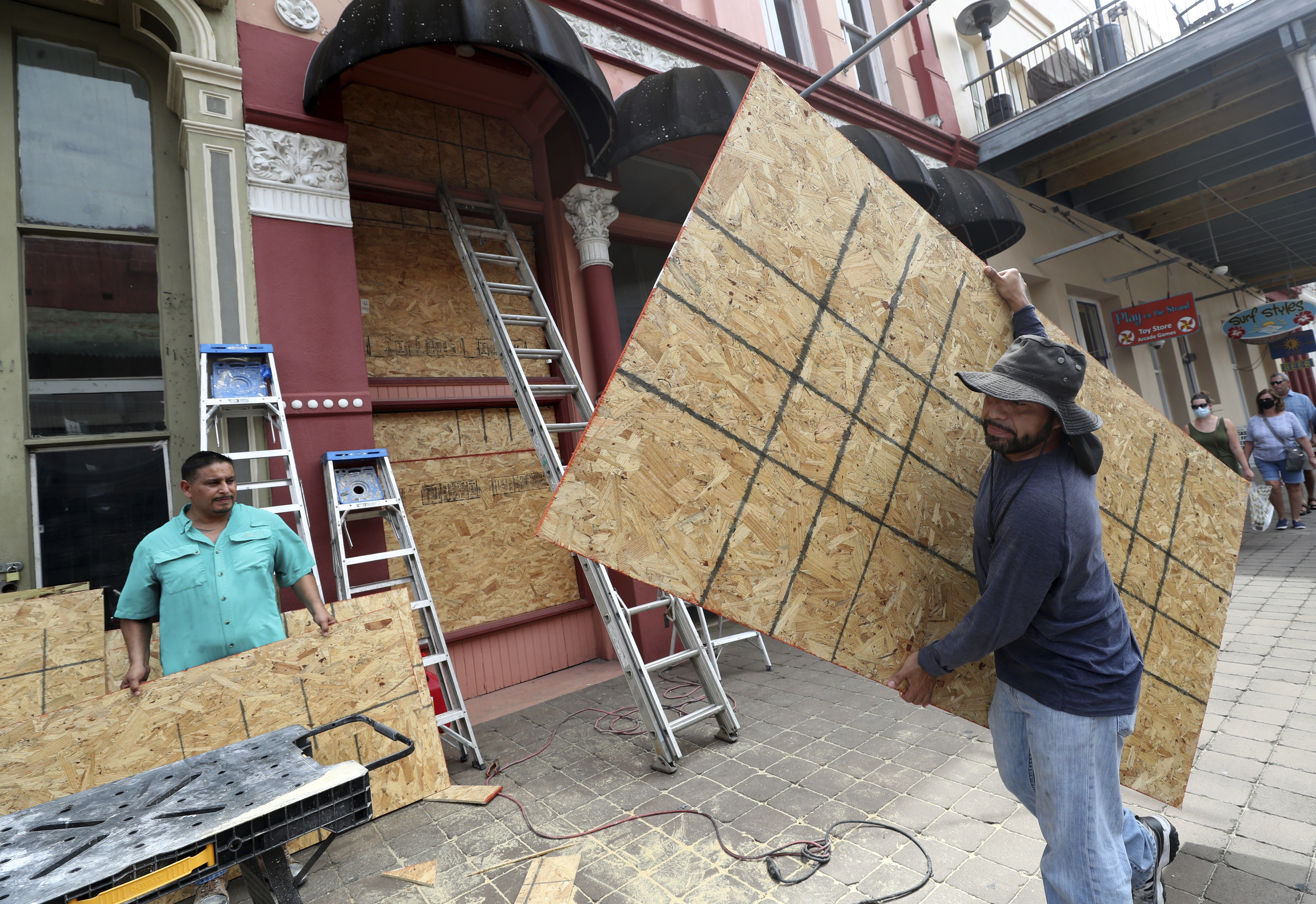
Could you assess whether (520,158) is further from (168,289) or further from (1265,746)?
(1265,746)

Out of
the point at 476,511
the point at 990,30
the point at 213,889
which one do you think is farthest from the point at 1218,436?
the point at 213,889

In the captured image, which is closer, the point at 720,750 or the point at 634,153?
the point at 720,750

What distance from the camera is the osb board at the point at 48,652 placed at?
2.91m

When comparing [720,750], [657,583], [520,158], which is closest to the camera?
[657,583]

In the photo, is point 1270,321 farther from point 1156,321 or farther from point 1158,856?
point 1158,856

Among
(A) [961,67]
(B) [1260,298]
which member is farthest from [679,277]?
(B) [1260,298]

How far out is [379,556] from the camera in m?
3.74

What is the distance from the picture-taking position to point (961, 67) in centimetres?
942

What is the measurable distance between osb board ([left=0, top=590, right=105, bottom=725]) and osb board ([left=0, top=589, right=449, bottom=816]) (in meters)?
0.40

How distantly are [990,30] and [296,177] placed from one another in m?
11.3

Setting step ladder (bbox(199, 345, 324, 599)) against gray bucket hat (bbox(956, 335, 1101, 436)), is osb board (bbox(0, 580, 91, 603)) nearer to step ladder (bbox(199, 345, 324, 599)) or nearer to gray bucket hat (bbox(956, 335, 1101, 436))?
step ladder (bbox(199, 345, 324, 599))

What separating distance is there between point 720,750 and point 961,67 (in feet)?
34.8

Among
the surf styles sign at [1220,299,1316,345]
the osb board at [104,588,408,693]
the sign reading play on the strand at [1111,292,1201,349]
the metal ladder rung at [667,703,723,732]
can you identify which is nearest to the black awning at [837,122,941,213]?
the metal ladder rung at [667,703,723,732]

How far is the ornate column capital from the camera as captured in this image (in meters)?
5.43
